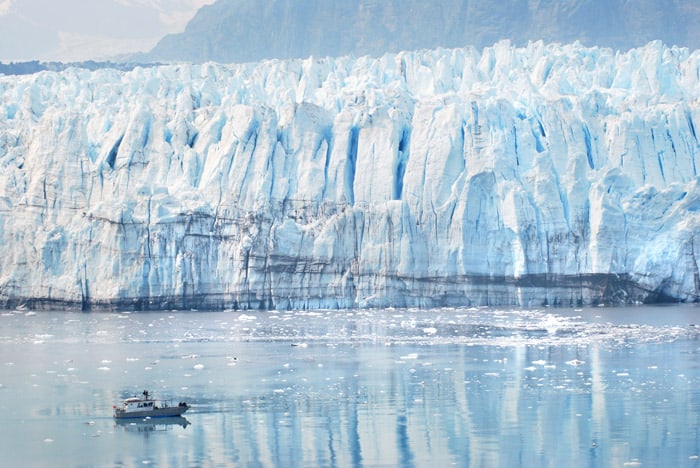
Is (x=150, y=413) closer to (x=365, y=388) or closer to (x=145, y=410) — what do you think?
(x=145, y=410)

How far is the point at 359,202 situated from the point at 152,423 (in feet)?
44.8

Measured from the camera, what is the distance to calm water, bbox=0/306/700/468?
14.8 metres

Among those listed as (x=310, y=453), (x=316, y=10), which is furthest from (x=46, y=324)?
(x=316, y=10)

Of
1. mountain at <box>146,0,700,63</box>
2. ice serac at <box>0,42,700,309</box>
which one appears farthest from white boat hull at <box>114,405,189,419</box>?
mountain at <box>146,0,700,63</box>

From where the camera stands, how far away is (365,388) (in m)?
18.8

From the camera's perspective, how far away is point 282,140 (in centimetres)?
3086

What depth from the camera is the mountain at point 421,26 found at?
194 feet

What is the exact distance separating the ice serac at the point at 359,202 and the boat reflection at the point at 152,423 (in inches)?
493

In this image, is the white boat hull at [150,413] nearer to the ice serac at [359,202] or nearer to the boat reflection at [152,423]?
the boat reflection at [152,423]

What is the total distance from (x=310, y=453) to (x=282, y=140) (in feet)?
55.4

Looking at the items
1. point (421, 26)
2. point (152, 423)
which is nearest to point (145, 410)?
point (152, 423)

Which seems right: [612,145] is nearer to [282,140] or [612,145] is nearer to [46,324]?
[282,140]

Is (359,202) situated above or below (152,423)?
above

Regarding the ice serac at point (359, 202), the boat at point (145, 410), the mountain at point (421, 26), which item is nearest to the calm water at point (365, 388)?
the boat at point (145, 410)
